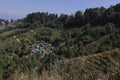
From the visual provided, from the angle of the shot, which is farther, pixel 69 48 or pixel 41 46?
pixel 41 46

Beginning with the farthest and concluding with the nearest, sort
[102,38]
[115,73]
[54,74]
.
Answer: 1. [102,38]
2. [54,74]
3. [115,73]

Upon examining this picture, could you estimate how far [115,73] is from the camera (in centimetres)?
315

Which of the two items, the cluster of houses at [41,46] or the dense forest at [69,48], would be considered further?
the cluster of houses at [41,46]

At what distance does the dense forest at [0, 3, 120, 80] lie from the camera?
332cm

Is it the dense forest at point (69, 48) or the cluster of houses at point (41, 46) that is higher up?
the dense forest at point (69, 48)

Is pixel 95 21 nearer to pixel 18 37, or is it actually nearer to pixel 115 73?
pixel 18 37

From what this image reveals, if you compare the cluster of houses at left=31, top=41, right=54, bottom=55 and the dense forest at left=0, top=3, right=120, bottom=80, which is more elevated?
the dense forest at left=0, top=3, right=120, bottom=80

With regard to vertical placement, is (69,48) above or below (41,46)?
above

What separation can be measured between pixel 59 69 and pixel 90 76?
0.43 m

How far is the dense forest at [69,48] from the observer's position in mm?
3320

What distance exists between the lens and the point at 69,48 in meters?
68.4

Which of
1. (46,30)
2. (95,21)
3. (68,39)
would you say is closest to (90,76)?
(68,39)

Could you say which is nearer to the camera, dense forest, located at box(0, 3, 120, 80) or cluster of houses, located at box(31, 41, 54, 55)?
dense forest, located at box(0, 3, 120, 80)

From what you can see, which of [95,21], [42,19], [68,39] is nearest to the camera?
[68,39]
